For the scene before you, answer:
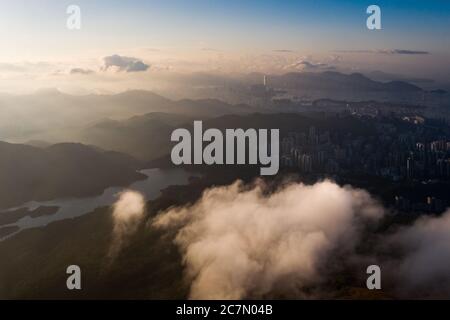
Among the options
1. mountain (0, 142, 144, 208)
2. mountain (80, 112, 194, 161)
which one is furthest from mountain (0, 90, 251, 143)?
mountain (0, 142, 144, 208)

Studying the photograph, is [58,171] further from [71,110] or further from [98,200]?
[71,110]

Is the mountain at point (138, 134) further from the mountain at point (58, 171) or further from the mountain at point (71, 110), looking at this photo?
the mountain at point (58, 171)

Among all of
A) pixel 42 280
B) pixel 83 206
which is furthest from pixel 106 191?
pixel 42 280

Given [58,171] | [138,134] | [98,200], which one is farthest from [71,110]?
[98,200]

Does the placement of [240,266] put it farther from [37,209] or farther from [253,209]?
[37,209]

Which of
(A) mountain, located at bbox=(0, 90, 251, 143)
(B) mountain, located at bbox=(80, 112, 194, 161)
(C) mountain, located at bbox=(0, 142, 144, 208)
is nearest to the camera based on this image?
(C) mountain, located at bbox=(0, 142, 144, 208)

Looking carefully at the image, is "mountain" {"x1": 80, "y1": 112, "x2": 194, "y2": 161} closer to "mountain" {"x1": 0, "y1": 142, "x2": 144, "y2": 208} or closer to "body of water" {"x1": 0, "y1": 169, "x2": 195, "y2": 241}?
"mountain" {"x1": 0, "y1": 142, "x2": 144, "y2": 208}

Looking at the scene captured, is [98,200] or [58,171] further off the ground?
[58,171]

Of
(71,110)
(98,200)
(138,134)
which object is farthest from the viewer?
(71,110)

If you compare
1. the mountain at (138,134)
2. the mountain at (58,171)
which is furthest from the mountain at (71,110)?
the mountain at (58,171)
